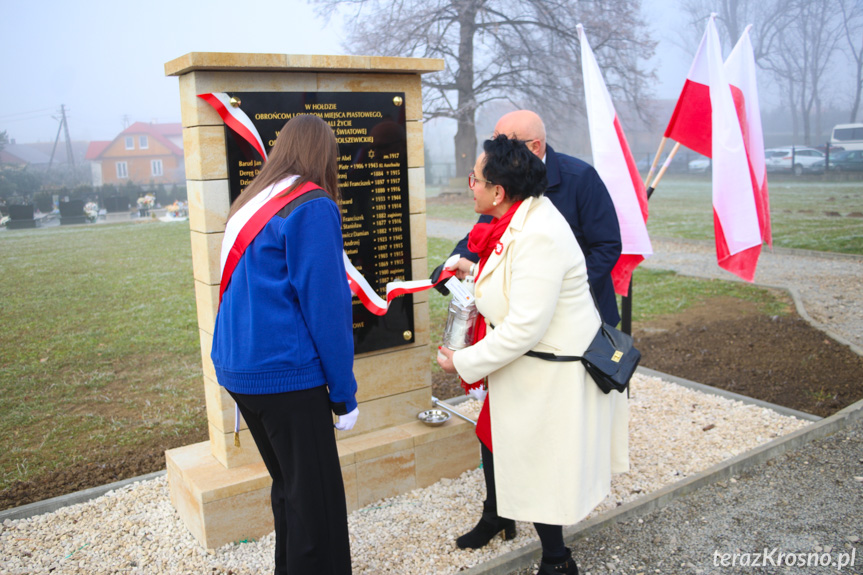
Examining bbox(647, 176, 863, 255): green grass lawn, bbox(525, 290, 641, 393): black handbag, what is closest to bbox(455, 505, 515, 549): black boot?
bbox(525, 290, 641, 393): black handbag

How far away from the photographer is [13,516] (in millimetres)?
4016

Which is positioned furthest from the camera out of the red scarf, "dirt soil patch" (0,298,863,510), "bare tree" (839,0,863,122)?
"bare tree" (839,0,863,122)

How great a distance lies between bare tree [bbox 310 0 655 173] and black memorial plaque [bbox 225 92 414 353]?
18214mm

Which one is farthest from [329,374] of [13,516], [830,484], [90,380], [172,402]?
[90,380]

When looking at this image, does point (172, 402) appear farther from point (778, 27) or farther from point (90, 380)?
point (778, 27)

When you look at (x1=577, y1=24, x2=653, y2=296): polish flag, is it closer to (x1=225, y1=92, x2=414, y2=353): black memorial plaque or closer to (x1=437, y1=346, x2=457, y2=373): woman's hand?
(x1=225, y1=92, x2=414, y2=353): black memorial plaque

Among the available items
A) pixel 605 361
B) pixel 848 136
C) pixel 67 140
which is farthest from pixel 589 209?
pixel 848 136

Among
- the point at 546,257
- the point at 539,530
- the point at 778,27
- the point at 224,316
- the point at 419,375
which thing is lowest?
the point at 539,530

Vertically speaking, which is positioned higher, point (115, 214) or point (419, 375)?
point (115, 214)

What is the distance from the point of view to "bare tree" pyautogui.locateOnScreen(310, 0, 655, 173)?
21.6m

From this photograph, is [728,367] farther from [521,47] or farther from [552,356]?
[521,47]

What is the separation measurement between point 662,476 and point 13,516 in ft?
13.3

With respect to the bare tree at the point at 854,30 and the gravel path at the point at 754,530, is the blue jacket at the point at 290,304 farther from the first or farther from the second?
the bare tree at the point at 854,30

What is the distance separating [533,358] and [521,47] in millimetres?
21697
